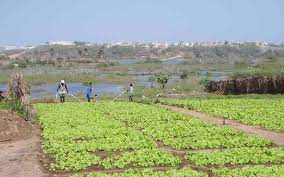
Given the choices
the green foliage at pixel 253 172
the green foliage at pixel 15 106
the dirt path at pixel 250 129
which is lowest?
the dirt path at pixel 250 129

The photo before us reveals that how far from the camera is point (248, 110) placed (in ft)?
104

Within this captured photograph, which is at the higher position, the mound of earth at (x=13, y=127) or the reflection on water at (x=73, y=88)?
the mound of earth at (x=13, y=127)

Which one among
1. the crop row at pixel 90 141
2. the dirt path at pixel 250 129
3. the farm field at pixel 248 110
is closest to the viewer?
the crop row at pixel 90 141

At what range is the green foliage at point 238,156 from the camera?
18.5m

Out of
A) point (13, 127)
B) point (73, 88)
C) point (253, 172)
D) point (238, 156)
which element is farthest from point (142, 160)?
point (73, 88)

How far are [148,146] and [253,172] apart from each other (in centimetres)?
579

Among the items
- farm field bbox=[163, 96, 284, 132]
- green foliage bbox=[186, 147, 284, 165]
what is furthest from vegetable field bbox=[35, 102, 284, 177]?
farm field bbox=[163, 96, 284, 132]

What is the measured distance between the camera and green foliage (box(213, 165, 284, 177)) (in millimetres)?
16438

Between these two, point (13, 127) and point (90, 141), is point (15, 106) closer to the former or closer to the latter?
point (13, 127)

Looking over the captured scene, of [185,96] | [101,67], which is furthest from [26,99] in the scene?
[101,67]

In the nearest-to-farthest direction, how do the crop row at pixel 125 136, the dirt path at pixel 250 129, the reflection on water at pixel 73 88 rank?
the crop row at pixel 125 136 → the dirt path at pixel 250 129 → the reflection on water at pixel 73 88

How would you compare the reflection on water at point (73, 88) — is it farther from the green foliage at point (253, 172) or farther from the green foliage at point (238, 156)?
the green foliage at point (253, 172)

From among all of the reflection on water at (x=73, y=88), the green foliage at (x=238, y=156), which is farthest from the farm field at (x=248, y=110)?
the reflection on water at (x=73, y=88)

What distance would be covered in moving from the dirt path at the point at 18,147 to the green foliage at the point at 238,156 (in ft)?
19.1
